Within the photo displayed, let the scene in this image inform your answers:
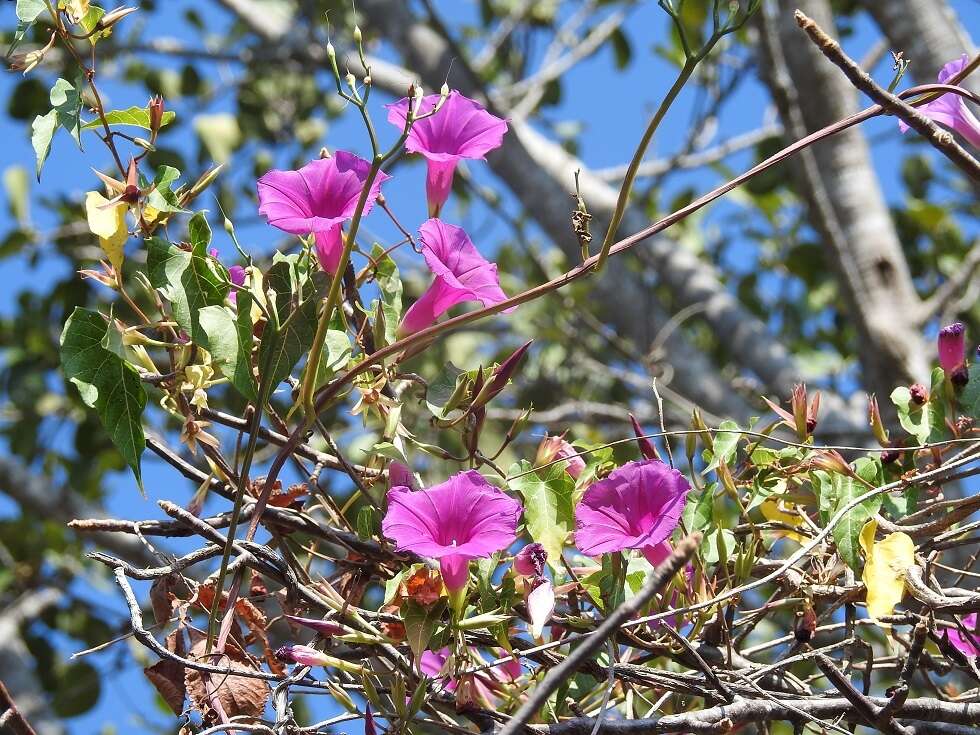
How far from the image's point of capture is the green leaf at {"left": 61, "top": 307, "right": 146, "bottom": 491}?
84cm

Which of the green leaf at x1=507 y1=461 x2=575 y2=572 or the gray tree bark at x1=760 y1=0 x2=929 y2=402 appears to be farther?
the gray tree bark at x1=760 y1=0 x2=929 y2=402

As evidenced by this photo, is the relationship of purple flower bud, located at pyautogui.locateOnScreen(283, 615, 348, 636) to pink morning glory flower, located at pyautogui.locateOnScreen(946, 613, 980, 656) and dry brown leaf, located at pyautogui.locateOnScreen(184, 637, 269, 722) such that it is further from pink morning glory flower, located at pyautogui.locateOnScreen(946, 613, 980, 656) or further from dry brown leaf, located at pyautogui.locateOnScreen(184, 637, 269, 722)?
pink morning glory flower, located at pyautogui.locateOnScreen(946, 613, 980, 656)

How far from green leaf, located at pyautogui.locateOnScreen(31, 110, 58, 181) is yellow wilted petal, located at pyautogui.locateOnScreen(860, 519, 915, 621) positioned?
2.37 feet

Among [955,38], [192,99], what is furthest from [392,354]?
[192,99]

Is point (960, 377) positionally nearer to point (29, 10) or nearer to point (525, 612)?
point (525, 612)

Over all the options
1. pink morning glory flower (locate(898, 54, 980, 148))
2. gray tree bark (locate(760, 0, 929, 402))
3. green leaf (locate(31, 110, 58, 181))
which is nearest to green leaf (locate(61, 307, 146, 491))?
green leaf (locate(31, 110, 58, 181))

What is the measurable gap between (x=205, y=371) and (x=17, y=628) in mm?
3061

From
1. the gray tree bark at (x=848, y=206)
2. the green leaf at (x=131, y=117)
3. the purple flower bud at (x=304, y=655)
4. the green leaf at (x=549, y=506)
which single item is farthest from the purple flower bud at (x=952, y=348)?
the gray tree bark at (x=848, y=206)

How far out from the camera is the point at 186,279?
85 cm

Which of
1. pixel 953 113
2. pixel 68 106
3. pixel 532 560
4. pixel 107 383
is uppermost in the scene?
pixel 953 113

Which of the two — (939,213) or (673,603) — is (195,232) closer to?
(673,603)

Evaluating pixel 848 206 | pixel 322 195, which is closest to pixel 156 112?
pixel 322 195

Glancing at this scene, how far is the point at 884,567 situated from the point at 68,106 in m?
0.75

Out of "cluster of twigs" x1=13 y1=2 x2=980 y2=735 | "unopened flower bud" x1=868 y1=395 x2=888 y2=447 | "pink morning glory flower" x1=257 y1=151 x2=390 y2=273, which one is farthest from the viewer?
"unopened flower bud" x1=868 y1=395 x2=888 y2=447
